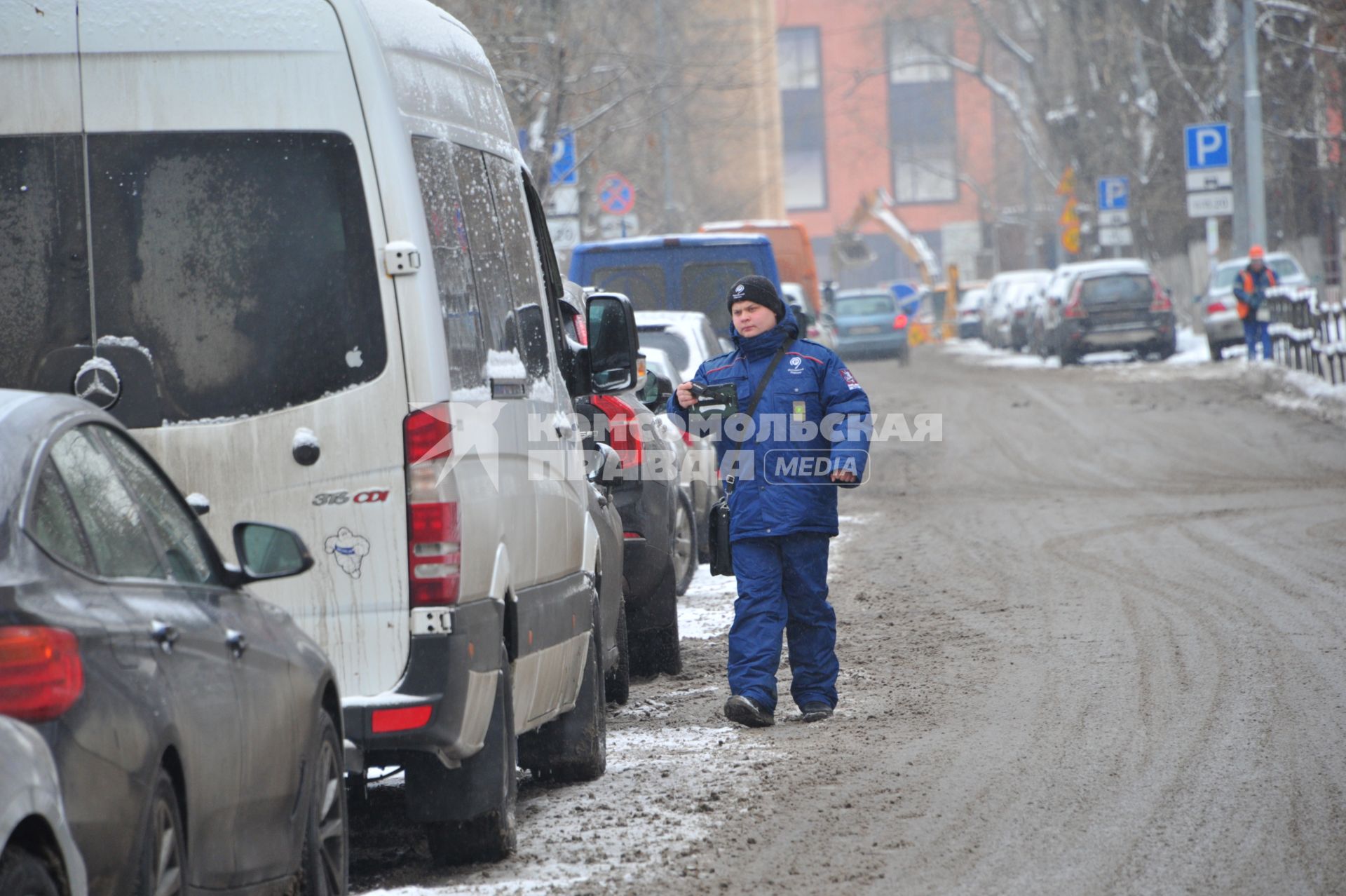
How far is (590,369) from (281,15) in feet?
7.19

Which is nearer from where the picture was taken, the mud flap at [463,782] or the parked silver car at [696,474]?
→ the mud flap at [463,782]

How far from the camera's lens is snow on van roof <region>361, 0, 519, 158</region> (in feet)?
18.1

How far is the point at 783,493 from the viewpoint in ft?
27.6

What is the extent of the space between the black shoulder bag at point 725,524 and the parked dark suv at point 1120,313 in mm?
27342

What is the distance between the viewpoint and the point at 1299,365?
1067 inches

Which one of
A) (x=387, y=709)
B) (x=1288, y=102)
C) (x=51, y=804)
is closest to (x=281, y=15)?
(x=387, y=709)

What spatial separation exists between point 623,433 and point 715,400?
1360mm

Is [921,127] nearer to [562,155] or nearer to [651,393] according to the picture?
[562,155]

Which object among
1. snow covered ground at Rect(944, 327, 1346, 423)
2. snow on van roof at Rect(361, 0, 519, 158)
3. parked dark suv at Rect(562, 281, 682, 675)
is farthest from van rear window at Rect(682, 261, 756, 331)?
snow on van roof at Rect(361, 0, 519, 158)

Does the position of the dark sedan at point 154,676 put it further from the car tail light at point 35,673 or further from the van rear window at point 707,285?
the van rear window at point 707,285

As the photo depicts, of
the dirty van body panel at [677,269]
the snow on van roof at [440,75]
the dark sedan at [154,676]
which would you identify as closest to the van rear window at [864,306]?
the dirty van body panel at [677,269]

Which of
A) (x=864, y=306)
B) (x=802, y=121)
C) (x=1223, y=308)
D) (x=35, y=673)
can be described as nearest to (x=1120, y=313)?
(x=1223, y=308)

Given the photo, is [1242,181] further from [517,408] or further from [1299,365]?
[517,408]

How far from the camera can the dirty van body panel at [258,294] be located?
5.30 m
